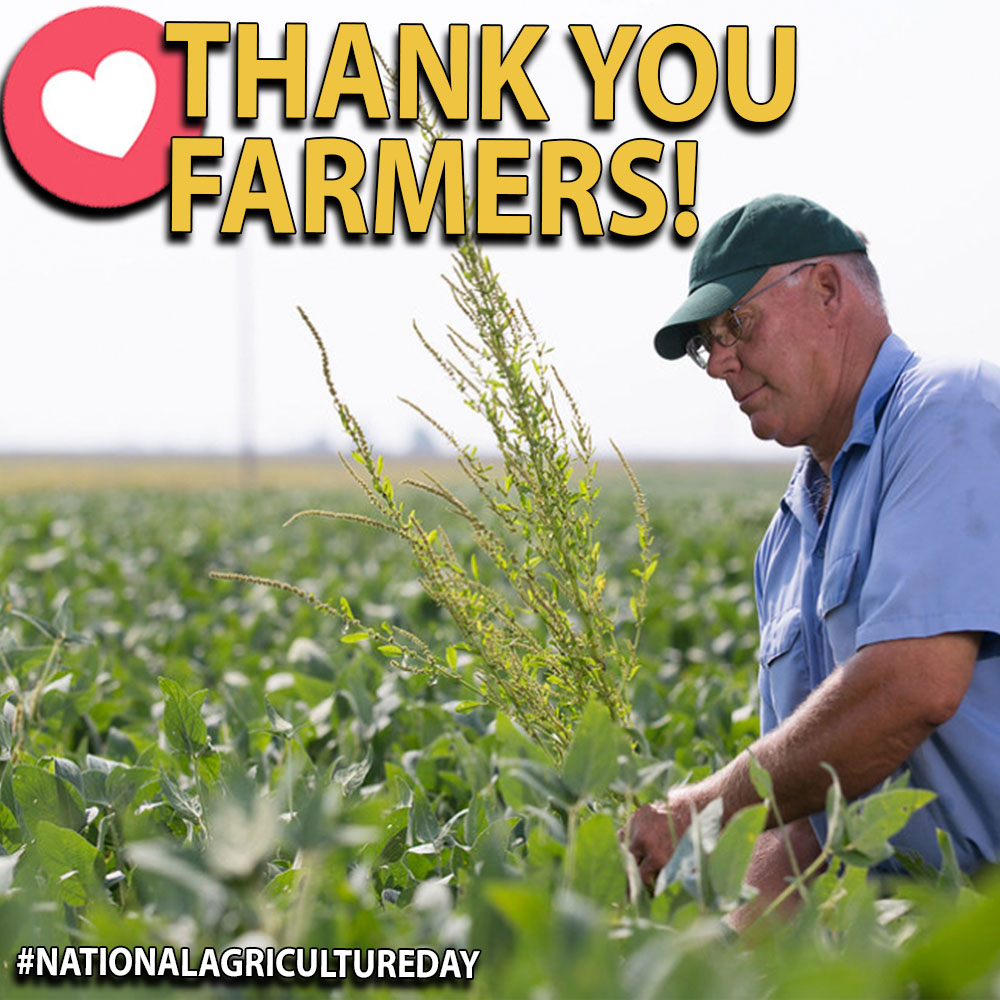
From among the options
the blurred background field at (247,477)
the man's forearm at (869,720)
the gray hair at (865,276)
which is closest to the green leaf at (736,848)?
the man's forearm at (869,720)

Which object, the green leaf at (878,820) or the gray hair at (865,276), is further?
the gray hair at (865,276)

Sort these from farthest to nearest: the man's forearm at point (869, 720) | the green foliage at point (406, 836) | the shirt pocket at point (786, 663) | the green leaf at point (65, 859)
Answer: the shirt pocket at point (786, 663), the man's forearm at point (869, 720), the green leaf at point (65, 859), the green foliage at point (406, 836)

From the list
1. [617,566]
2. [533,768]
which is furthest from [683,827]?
[617,566]

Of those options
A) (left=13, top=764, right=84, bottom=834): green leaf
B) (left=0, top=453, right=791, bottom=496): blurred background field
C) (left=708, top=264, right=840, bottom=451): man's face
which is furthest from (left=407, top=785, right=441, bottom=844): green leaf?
(left=0, top=453, right=791, bottom=496): blurred background field

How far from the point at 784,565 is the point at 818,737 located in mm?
894

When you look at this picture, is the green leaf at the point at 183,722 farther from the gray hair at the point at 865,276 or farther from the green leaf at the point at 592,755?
the gray hair at the point at 865,276

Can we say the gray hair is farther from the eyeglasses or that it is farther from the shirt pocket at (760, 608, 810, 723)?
the shirt pocket at (760, 608, 810, 723)

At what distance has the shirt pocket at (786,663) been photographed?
2.57 metres

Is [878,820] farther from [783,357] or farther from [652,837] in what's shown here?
[783,357]

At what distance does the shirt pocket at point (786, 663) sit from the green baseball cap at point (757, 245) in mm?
696

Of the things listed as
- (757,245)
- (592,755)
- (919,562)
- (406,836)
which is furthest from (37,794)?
(757,245)

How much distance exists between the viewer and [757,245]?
2.38m

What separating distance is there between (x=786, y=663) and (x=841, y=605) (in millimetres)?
390

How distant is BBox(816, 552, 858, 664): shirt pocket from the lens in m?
2.22
